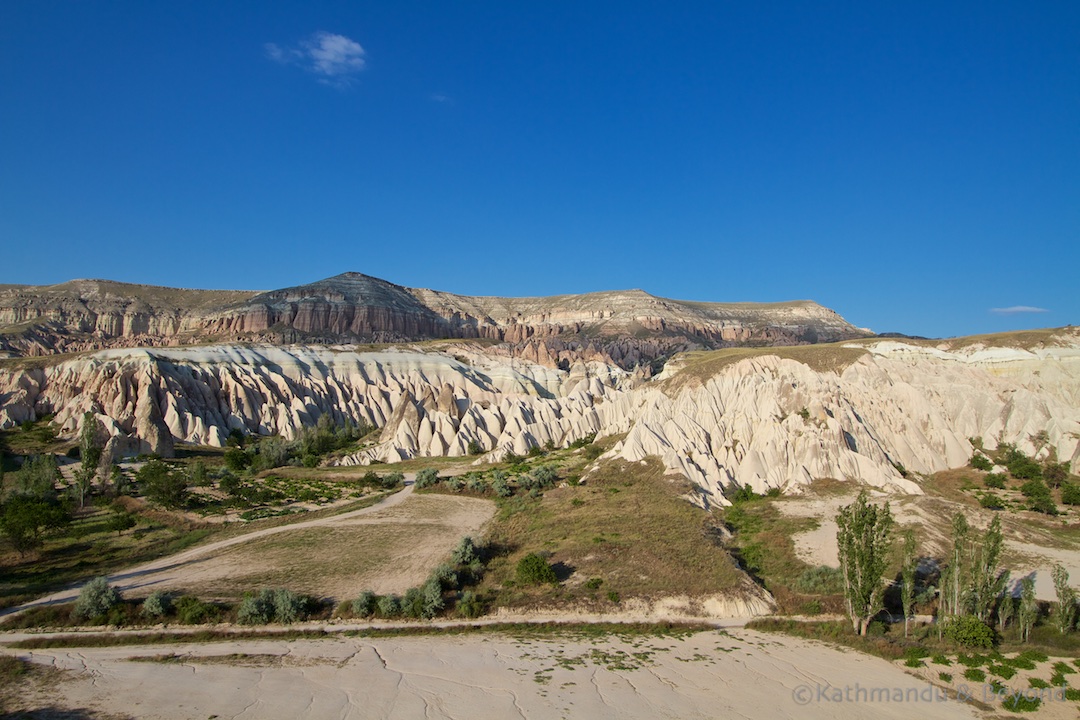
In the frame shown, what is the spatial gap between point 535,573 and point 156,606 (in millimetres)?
13149

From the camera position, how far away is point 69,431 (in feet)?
190

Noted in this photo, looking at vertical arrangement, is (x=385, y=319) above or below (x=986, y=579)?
above

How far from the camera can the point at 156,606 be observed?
21.1m

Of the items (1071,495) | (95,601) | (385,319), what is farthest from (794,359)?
(385,319)

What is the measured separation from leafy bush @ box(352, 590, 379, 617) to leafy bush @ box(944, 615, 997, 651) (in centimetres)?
1892

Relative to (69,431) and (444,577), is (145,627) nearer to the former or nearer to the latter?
(444,577)

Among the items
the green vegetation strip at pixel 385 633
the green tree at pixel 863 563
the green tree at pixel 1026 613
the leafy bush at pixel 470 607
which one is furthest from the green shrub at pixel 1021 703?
the leafy bush at pixel 470 607

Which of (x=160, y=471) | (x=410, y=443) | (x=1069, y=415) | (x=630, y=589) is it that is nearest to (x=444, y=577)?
(x=630, y=589)

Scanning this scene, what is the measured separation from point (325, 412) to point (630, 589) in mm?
60743

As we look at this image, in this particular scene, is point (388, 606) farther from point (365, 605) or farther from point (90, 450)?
point (90, 450)

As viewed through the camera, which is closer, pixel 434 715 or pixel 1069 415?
pixel 434 715

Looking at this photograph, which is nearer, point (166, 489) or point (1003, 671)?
point (1003, 671)

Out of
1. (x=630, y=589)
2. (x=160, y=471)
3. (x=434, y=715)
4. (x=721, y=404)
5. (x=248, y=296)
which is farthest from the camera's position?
(x=248, y=296)

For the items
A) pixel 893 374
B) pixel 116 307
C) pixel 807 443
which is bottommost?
pixel 807 443
